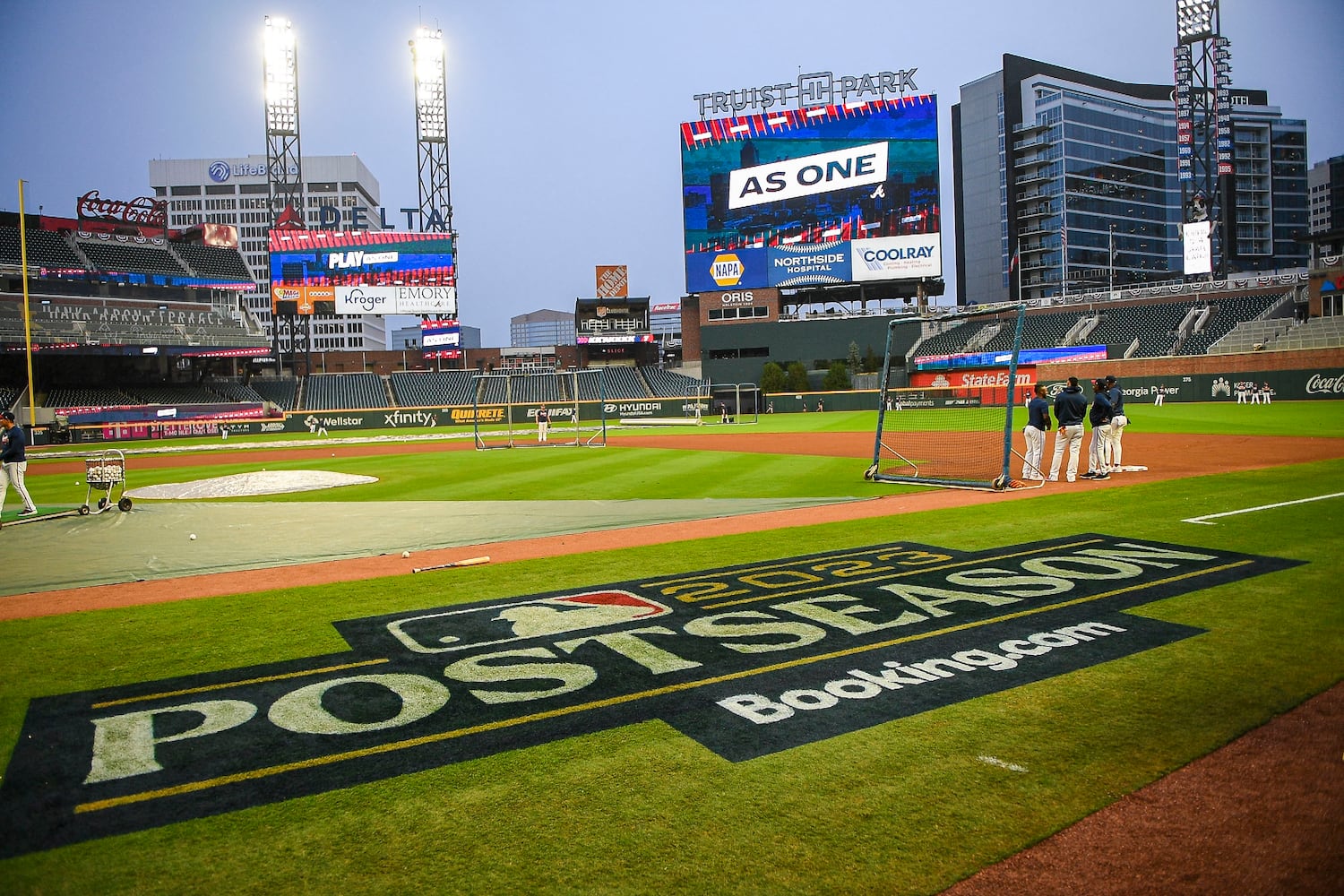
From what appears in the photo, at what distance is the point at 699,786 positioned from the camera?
3.84 meters

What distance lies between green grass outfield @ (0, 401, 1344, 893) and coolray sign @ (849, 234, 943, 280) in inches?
2221

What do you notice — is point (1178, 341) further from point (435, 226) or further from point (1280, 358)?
point (435, 226)

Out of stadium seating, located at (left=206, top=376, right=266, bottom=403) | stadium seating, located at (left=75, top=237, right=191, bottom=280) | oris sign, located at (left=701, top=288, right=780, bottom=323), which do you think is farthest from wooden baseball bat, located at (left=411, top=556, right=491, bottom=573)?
stadium seating, located at (left=75, top=237, right=191, bottom=280)

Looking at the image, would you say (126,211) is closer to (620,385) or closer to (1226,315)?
(620,385)

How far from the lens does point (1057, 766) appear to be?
392 centimetres

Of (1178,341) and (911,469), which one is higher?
(1178,341)

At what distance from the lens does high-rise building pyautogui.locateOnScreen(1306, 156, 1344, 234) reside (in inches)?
4149

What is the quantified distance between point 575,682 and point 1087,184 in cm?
10495

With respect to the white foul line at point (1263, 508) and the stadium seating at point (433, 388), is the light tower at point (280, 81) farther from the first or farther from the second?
the white foul line at point (1263, 508)

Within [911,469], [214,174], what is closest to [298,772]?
[911,469]

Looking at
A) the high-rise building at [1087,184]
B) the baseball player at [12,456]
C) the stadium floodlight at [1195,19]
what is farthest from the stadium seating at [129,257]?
the high-rise building at [1087,184]

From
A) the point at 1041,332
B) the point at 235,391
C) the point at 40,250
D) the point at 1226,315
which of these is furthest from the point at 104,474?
the point at 1226,315

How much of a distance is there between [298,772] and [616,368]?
65.3 m

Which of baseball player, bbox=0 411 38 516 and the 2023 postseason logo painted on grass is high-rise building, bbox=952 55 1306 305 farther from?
the 2023 postseason logo painted on grass
